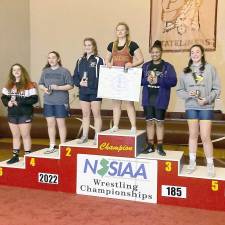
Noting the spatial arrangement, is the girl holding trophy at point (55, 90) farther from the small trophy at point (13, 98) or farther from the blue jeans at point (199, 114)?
the blue jeans at point (199, 114)

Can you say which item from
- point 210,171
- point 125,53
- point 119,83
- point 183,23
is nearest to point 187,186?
point 210,171

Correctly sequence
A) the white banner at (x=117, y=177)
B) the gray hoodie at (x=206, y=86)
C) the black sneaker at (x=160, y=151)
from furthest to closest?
the black sneaker at (x=160, y=151), the white banner at (x=117, y=177), the gray hoodie at (x=206, y=86)

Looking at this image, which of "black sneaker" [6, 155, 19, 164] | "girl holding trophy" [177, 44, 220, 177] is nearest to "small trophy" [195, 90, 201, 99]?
"girl holding trophy" [177, 44, 220, 177]

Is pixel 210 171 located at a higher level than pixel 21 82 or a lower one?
lower

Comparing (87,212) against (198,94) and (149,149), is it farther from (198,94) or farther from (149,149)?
(198,94)

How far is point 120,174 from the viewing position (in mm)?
3576

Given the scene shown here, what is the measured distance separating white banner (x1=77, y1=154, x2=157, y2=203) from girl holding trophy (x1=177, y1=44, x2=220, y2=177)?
0.39 metres

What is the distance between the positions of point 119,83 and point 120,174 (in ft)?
2.98

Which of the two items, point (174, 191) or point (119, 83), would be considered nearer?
point (174, 191)

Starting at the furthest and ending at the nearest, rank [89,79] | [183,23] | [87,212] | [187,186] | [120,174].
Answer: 1. [183,23]
2. [89,79]
3. [120,174]
4. [187,186]
5. [87,212]

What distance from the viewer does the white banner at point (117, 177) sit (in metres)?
3.48

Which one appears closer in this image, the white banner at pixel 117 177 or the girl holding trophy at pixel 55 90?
the white banner at pixel 117 177

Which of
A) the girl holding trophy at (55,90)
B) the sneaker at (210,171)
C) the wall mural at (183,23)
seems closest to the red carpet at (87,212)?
the sneaker at (210,171)

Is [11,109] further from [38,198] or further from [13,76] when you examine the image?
[38,198]
